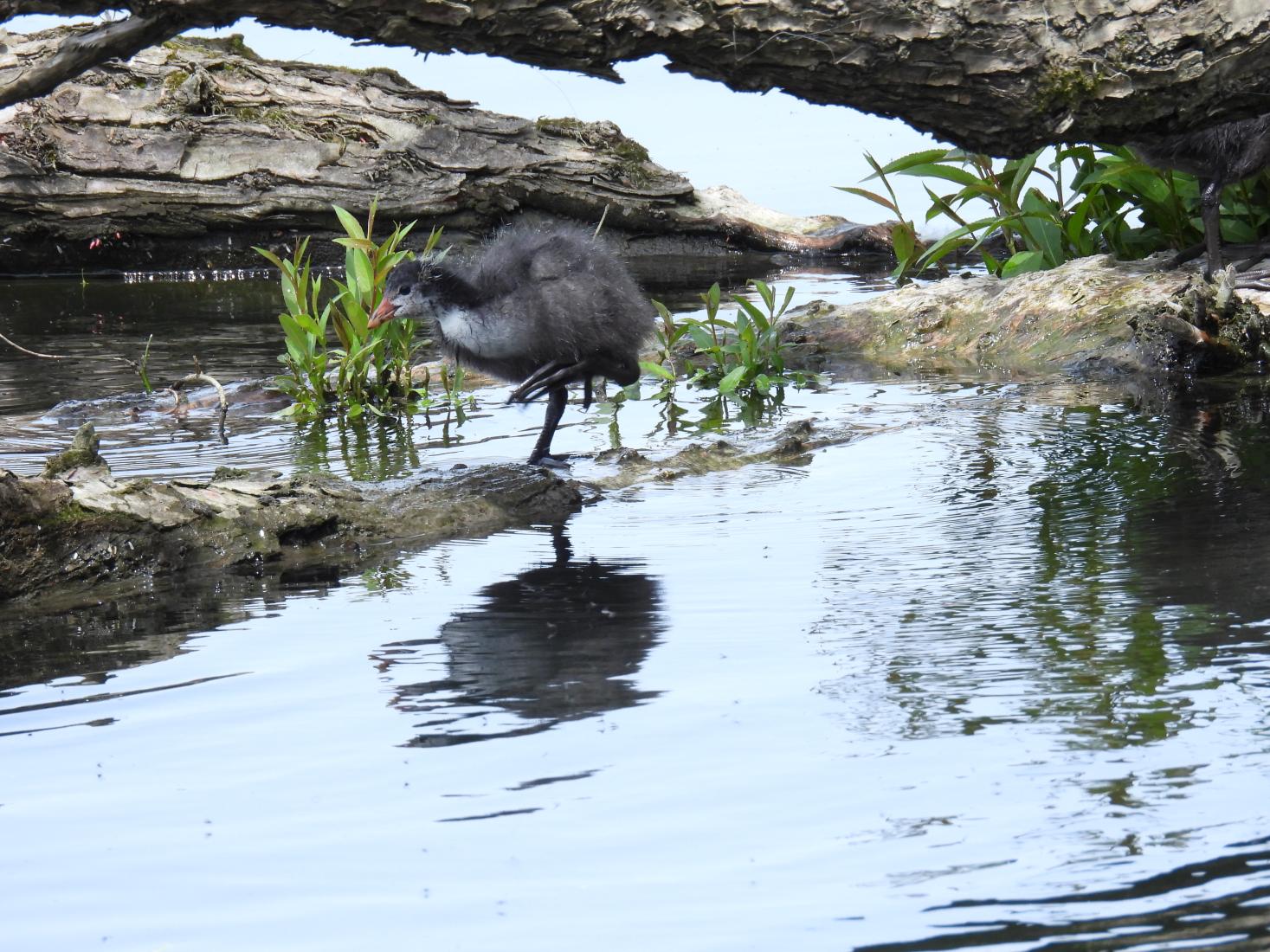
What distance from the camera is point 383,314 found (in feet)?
21.5

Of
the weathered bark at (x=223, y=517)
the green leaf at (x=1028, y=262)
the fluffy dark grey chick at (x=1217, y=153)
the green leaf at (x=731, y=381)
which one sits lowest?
Answer: the weathered bark at (x=223, y=517)

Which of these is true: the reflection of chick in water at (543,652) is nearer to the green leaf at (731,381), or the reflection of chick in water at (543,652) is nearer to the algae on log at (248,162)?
the green leaf at (731,381)

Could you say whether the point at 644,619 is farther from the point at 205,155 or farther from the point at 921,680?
the point at 205,155

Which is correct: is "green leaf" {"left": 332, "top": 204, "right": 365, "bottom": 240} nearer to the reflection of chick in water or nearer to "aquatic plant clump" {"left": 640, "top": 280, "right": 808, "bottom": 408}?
"aquatic plant clump" {"left": 640, "top": 280, "right": 808, "bottom": 408}

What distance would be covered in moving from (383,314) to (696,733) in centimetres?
378

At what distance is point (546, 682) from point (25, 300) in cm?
964

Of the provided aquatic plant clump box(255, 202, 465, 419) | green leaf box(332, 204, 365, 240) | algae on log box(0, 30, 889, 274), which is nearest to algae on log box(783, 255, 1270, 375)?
aquatic plant clump box(255, 202, 465, 419)

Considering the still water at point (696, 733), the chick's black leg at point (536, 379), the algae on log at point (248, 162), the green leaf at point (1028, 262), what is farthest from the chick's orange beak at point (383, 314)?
the algae on log at point (248, 162)

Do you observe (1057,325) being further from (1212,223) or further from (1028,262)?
(1028,262)

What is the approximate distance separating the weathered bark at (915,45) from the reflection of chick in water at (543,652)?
176 centimetres

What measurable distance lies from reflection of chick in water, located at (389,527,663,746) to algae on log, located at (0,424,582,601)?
66cm

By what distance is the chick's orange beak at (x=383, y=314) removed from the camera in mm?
6500

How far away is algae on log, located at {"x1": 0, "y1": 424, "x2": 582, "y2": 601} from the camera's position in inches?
173

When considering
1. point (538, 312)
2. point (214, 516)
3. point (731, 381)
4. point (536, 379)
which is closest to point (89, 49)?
point (214, 516)
